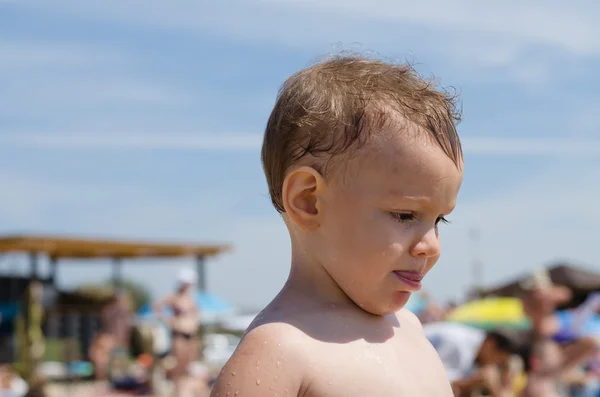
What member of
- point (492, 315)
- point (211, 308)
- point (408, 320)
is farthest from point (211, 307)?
point (408, 320)

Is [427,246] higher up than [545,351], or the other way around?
[427,246]

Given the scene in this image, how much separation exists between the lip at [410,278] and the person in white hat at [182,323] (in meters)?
9.79

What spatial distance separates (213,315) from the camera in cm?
2069

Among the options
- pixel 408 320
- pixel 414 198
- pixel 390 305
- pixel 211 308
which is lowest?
pixel 211 308

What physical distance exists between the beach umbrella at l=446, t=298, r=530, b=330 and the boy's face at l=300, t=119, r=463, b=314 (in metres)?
11.5

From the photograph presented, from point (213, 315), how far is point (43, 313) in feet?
13.2

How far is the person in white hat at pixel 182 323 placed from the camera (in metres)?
11.3

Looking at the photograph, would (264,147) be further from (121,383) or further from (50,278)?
(50,278)

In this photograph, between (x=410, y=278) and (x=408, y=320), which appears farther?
(x=408, y=320)

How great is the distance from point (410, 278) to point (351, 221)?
0.19 meters

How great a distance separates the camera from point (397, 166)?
5.92ft

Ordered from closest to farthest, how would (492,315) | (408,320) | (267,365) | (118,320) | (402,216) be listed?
1. (267,365)
2. (402,216)
3. (408,320)
4. (492,315)
5. (118,320)

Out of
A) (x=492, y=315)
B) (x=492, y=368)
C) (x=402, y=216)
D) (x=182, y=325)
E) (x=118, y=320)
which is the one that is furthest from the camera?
(x=118, y=320)

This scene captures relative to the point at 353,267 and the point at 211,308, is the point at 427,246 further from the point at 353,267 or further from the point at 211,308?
the point at 211,308
